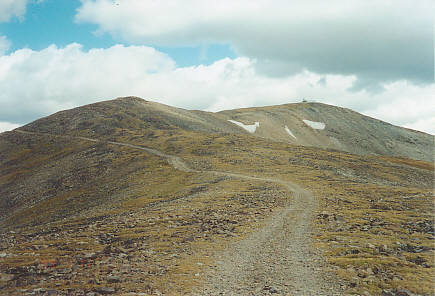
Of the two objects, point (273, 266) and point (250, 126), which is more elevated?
point (250, 126)

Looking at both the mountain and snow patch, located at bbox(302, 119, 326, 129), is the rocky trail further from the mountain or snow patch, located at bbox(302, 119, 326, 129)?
snow patch, located at bbox(302, 119, 326, 129)

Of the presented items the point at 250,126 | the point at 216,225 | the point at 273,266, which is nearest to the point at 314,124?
the point at 250,126

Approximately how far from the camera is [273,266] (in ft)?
53.7

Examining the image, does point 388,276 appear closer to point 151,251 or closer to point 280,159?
point 151,251

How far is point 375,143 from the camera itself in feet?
584

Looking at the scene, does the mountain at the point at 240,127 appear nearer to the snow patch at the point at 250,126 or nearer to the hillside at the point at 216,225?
the snow patch at the point at 250,126

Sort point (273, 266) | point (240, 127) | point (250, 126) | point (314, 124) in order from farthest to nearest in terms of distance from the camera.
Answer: point (314, 124) < point (250, 126) < point (240, 127) < point (273, 266)

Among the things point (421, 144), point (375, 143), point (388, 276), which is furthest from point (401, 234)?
point (421, 144)

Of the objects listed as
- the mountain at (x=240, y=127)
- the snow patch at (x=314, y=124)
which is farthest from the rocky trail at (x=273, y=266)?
the snow patch at (x=314, y=124)

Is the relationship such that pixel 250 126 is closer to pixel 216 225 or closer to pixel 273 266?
pixel 216 225

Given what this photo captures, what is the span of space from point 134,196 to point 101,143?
6152 centimetres

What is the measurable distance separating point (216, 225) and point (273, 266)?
30.6 ft

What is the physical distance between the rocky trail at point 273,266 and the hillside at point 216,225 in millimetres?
88

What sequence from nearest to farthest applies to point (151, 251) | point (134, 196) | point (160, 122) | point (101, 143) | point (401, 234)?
point (151, 251) < point (401, 234) < point (134, 196) < point (101, 143) < point (160, 122)
